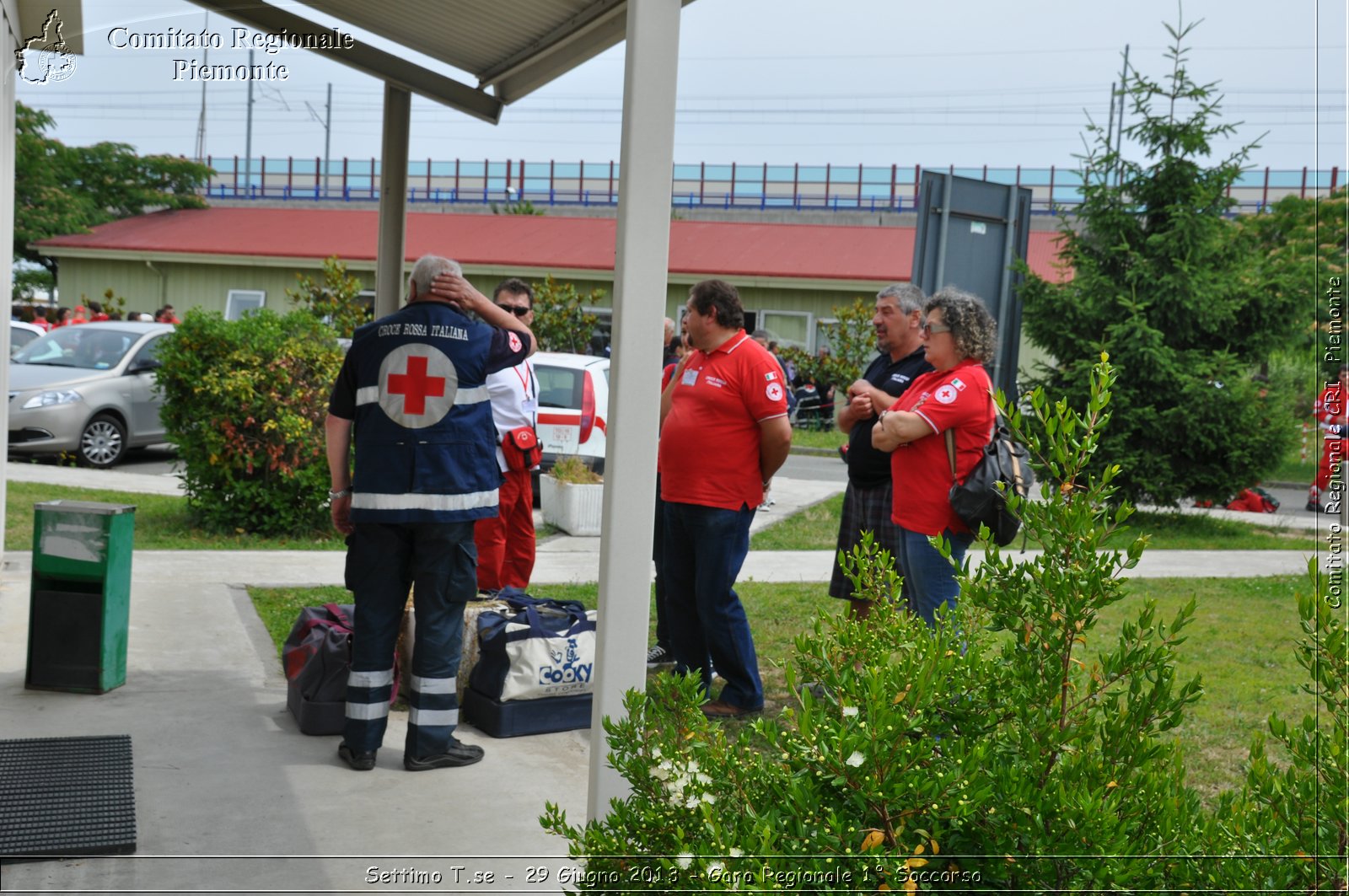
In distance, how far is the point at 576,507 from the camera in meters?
11.7

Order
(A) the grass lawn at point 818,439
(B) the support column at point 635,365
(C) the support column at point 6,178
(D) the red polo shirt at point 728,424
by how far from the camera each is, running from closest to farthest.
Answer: (B) the support column at point 635,365, (D) the red polo shirt at point 728,424, (C) the support column at point 6,178, (A) the grass lawn at point 818,439

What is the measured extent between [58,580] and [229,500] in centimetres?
467

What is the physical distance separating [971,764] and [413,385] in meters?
3.35

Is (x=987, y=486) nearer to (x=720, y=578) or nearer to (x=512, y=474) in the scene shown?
(x=720, y=578)

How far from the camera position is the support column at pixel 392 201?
22.2 feet

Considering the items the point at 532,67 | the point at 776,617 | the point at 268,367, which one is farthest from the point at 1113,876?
the point at 268,367

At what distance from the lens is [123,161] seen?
35.1 meters

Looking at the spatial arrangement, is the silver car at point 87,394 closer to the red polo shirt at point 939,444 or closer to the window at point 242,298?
the red polo shirt at point 939,444

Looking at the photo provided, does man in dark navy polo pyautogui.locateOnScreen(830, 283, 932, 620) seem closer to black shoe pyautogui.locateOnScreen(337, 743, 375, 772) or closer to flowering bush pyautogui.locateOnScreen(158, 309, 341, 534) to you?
black shoe pyautogui.locateOnScreen(337, 743, 375, 772)

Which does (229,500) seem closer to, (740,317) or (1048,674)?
(740,317)

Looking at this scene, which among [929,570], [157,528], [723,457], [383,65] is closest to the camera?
[929,570]

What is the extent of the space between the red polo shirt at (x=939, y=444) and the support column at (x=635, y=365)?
6.25 ft

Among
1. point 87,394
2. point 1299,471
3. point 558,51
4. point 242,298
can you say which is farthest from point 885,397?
point 242,298

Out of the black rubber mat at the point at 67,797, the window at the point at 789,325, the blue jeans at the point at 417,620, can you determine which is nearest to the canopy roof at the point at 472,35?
the blue jeans at the point at 417,620
